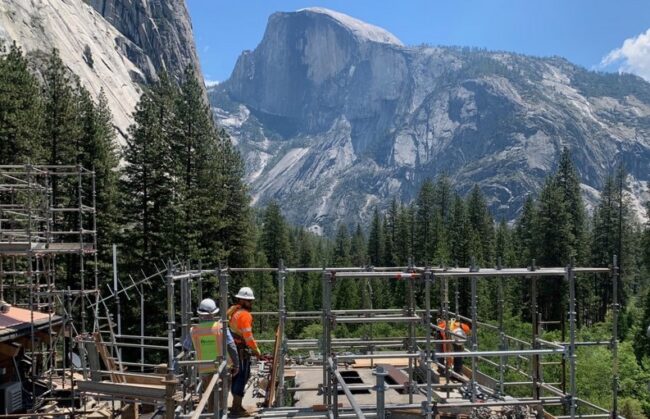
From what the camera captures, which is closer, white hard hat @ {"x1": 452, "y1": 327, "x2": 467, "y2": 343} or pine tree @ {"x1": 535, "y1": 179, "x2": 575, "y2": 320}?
white hard hat @ {"x1": 452, "y1": 327, "x2": 467, "y2": 343}

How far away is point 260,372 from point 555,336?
24.3 meters

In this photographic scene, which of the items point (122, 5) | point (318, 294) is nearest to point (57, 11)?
point (122, 5)

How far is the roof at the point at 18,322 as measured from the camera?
38.3 ft

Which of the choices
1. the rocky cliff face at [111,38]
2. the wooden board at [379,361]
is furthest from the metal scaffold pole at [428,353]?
the rocky cliff face at [111,38]

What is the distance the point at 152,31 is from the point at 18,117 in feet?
376

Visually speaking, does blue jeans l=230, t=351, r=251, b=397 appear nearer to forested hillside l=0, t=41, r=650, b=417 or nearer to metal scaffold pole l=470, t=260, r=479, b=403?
forested hillside l=0, t=41, r=650, b=417

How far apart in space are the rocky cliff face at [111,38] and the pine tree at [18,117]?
1626cm

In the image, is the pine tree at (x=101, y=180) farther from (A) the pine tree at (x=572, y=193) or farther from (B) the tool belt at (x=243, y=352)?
(A) the pine tree at (x=572, y=193)

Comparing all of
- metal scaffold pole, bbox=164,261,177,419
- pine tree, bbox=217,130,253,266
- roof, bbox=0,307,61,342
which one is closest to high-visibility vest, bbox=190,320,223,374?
metal scaffold pole, bbox=164,261,177,419

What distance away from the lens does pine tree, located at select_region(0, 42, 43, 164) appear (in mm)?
23359

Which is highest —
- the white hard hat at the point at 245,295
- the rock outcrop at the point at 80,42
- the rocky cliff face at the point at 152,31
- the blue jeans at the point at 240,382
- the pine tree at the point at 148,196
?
the rocky cliff face at the point at 152,31

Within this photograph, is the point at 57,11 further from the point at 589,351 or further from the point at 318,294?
the point at 589,351

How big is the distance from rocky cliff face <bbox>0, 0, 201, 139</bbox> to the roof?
31.2m

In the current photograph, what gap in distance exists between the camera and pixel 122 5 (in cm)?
12325
